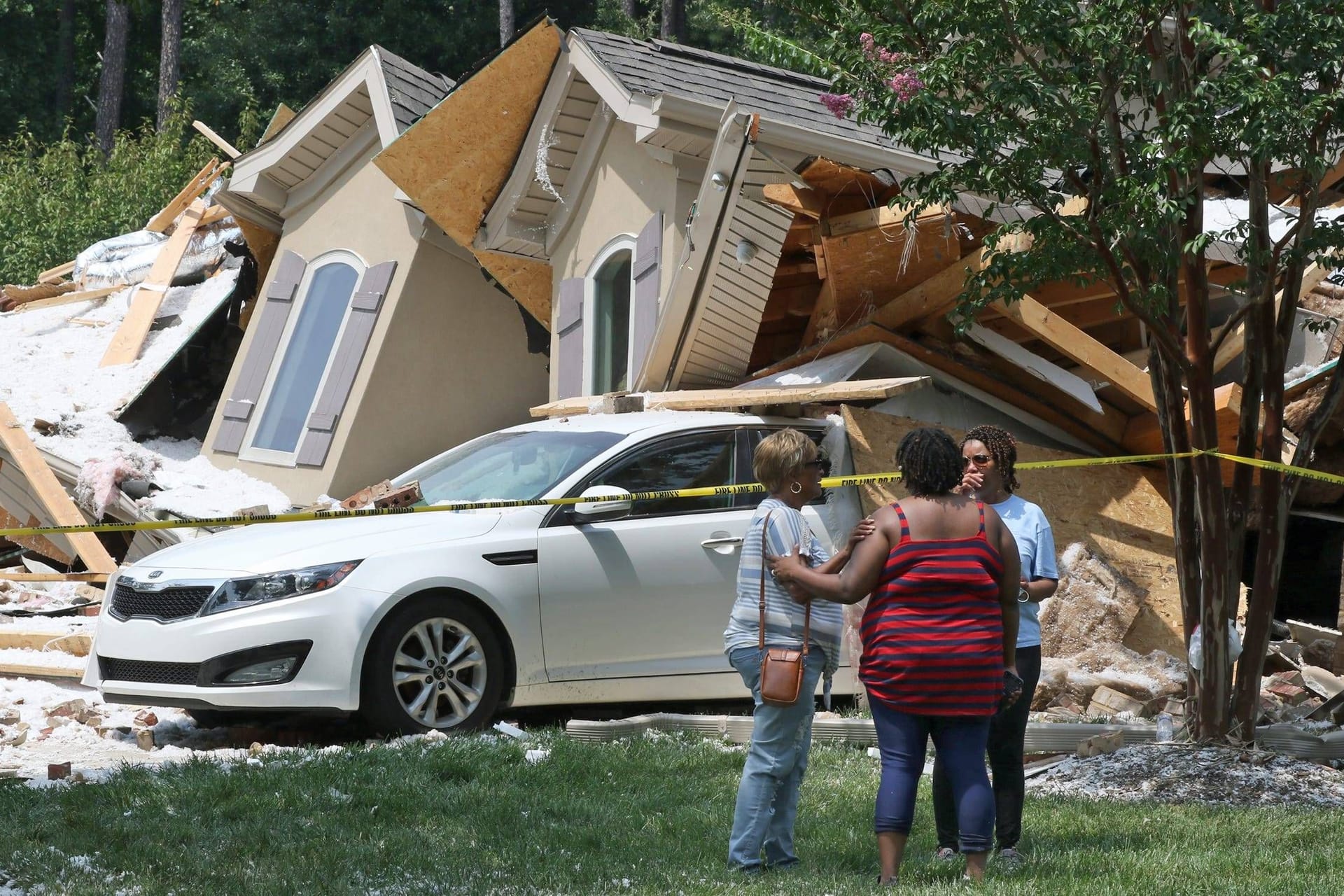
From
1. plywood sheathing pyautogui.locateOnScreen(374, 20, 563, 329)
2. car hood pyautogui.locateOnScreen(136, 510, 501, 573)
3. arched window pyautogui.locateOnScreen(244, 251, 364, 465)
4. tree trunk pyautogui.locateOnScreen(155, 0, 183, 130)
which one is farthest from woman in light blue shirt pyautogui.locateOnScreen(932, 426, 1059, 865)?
tree trunk pyautogui.locateOnScreen(155, 0, 183, 130)

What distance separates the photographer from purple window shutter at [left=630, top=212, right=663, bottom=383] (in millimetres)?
11523

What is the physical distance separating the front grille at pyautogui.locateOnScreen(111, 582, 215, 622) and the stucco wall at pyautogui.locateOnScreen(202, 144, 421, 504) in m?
5.83

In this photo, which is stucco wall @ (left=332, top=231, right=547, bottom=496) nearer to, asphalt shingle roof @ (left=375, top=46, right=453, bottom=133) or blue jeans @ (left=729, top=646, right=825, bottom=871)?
asphalt shingle roof @ (left=375, top=46, right=453, bottom=133)

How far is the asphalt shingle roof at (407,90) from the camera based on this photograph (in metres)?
13.6

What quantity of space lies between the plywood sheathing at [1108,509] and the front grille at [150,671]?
4051mm

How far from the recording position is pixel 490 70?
12477mm

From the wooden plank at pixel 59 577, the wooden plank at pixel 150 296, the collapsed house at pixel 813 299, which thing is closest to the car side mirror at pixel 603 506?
the collapsed house at pixel 813 299

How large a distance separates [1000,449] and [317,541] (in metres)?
3.61

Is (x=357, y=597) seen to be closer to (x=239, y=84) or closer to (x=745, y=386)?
(x=745, y=386)

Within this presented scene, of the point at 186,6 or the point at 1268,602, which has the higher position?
the point at 186,6

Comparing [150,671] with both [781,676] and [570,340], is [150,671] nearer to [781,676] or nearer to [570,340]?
[781,676]

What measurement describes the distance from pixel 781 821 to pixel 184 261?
14400 mm

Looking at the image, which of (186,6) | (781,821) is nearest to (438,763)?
(781,821)

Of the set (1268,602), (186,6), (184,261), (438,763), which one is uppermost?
(186,6)
